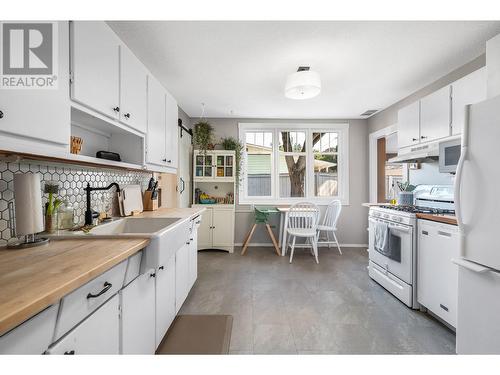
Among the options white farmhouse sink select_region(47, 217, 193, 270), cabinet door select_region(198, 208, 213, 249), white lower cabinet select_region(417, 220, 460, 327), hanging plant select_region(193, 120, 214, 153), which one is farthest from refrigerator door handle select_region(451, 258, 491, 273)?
hanging plant select_region(193, 120, 214, 153)

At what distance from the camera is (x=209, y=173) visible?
420cm

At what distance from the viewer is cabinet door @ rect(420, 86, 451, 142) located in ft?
7.48

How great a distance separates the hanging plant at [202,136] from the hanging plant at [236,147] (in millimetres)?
253

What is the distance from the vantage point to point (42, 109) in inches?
40.3

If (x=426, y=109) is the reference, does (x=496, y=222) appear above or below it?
below

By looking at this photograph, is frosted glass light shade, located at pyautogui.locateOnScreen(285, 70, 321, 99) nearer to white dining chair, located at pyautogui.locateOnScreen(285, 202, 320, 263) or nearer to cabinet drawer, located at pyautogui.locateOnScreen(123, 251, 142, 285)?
white dining chair, located at pyautogui.locateOnScreen(285, 202, 320, 263)

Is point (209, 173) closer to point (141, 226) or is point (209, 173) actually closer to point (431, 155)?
point (141, 226)

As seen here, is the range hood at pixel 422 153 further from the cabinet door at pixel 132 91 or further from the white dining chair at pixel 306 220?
the cabinet door at pixel 132 91

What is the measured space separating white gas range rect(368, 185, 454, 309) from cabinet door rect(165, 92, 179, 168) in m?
2.50

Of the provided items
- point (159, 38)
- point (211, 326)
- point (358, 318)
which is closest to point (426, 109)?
point (358, 318)

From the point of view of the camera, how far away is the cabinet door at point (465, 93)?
196 centimetres

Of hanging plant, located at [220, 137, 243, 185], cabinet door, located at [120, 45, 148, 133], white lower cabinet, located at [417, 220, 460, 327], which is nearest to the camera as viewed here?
cabinet door, located at [120, 45, 148, 133]

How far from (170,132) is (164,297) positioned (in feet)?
5.90
